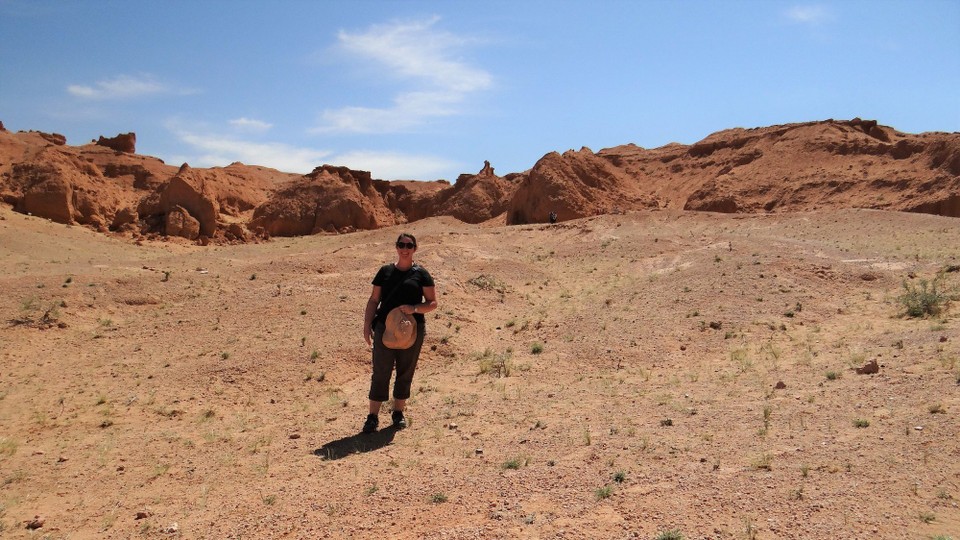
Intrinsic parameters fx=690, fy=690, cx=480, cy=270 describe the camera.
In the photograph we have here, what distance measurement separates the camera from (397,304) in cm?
612

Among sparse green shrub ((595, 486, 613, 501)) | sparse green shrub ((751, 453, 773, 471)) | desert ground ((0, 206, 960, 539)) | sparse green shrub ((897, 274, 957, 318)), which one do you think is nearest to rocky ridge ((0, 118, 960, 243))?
desert ground ((0, 206, 960, 539))

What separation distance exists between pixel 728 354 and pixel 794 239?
36.8 feet

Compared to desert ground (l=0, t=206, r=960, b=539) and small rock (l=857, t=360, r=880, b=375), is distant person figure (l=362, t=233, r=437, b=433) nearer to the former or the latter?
desert ground (l=0, t=206, r=960, b=539)

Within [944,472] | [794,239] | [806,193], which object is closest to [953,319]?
[944,472]

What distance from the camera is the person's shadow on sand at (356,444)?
5.88 m

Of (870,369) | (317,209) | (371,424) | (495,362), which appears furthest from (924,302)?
(317,209)

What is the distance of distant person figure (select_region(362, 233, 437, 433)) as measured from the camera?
6125 mm

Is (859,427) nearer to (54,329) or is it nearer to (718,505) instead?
(718,505)

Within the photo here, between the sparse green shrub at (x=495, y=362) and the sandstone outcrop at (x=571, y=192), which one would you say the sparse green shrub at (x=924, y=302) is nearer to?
the sparse green shrub at (x=495, y=362)

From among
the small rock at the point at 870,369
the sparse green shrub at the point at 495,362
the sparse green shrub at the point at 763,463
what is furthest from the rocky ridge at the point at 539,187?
the sparse green shrub at the point at 763,463

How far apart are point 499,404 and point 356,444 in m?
1.79

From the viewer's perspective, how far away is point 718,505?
162 inches

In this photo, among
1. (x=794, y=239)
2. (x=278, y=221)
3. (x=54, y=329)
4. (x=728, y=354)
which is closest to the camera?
(x=728, y=354)

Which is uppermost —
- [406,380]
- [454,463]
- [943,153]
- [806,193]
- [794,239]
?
[943,153]
